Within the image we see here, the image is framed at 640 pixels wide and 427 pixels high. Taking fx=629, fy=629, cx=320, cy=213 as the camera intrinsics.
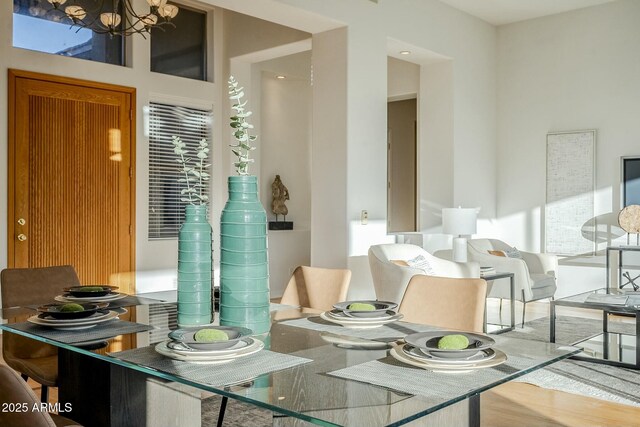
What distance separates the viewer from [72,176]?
18.8ft

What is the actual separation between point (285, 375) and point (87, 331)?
824mm

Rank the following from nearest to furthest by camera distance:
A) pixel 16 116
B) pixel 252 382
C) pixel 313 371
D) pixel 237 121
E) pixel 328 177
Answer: pixel 252 382 < pixel 313 371 < pixel 237 121 < pixel 16 116 < pixel 328 177

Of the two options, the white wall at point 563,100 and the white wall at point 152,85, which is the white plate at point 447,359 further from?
the white wall at point 563,100

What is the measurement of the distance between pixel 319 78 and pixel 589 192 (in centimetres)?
350

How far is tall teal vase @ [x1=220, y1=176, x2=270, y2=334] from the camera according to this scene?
76.7 inches

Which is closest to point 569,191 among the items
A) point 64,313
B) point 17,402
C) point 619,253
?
point 619,253

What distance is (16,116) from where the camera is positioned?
529cm

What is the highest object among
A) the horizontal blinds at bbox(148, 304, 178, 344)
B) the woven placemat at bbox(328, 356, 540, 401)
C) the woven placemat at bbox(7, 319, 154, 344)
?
the woven placemat at bbox(7, 319, 154, 344)

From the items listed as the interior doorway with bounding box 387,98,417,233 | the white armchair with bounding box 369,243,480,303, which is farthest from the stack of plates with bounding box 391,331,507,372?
the interior doorway with bounding box 387,98,417,233

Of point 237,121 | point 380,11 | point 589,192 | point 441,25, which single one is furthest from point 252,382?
point 589,192

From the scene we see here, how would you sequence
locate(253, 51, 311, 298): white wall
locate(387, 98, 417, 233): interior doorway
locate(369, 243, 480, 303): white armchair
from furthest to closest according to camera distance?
locate(387, 98, 417, 233): interior doorway → locate(253, 51, 311, 298): white wall → locate(369, 243, 480, 303): white armchair

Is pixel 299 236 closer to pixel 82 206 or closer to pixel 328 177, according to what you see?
pixel 328 177

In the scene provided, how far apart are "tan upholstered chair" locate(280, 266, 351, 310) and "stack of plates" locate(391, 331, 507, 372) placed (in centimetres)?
121

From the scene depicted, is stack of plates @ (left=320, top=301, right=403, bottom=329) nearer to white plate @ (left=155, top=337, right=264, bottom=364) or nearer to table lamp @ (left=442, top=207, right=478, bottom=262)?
white plate @ (left=155, top=337, right=264, bottom=364)
